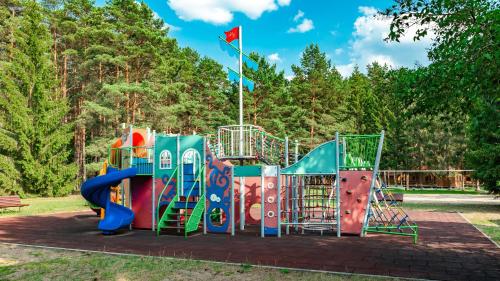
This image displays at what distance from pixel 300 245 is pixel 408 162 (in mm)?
41248

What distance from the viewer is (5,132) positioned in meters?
30.7

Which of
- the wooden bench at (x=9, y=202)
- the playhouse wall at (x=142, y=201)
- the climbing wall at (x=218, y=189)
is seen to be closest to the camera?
the climbing wall at (x=218, y=189)

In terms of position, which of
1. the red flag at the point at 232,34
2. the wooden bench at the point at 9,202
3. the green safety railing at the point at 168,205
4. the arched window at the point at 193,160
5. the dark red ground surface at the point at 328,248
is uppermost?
the red flag at the point at 232,34

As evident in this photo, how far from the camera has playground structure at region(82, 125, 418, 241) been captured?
→ 11312mm

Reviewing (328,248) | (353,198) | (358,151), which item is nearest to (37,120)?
(358,151)

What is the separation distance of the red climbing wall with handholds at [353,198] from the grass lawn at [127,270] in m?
4.97

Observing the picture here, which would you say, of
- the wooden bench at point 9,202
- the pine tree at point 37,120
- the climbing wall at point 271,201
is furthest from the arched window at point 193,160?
the pine tree at point 37,120

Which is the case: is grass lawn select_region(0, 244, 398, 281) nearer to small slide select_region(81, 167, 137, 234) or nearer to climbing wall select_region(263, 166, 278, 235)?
small slide select_region(81, 167, 137, 234)

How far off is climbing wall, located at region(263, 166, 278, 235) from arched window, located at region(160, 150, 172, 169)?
10.0ft

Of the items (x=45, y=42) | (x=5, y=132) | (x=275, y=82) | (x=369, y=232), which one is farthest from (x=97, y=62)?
Answer: (x=369, y=232)

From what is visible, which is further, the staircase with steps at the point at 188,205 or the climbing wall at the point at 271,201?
the staircase with steps at the point at 188,205

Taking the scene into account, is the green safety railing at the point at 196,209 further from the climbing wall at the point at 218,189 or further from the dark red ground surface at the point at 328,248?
the dark red ground surface at the point at 328,248

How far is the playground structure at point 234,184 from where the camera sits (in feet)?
37.1

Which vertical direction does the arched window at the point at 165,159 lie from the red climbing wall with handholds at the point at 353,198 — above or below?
above
